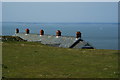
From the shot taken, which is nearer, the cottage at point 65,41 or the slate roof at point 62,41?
the cottage at point 65,41

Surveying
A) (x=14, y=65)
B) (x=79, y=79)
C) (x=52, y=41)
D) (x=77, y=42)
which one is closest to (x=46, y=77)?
(x=79, y=79)

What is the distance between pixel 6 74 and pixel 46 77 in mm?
3505

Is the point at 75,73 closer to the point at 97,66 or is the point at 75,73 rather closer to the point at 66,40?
the point at 97,66

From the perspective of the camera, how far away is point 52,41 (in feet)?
245

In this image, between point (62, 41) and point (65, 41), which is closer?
point (65, 41)

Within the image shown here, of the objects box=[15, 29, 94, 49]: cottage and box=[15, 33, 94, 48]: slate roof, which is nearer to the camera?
box=[15, 29, 94, 49]: cottage

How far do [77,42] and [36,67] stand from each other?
41.9 metres

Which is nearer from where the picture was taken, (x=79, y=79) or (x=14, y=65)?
(x=79, y=79)

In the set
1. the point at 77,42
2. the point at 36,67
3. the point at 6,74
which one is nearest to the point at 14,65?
the point at 36,67

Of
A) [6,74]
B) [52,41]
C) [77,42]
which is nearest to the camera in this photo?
[6,74]

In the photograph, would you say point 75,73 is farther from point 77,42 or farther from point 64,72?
point 77,42

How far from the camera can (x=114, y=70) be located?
84.0ft

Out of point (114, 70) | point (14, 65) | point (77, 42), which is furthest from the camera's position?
point (77, 42)

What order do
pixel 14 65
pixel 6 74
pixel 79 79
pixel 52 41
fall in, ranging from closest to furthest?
1. pixel 79 79
2. pixel 6 74
3. pixel 14 65
4. pixel 52 41
